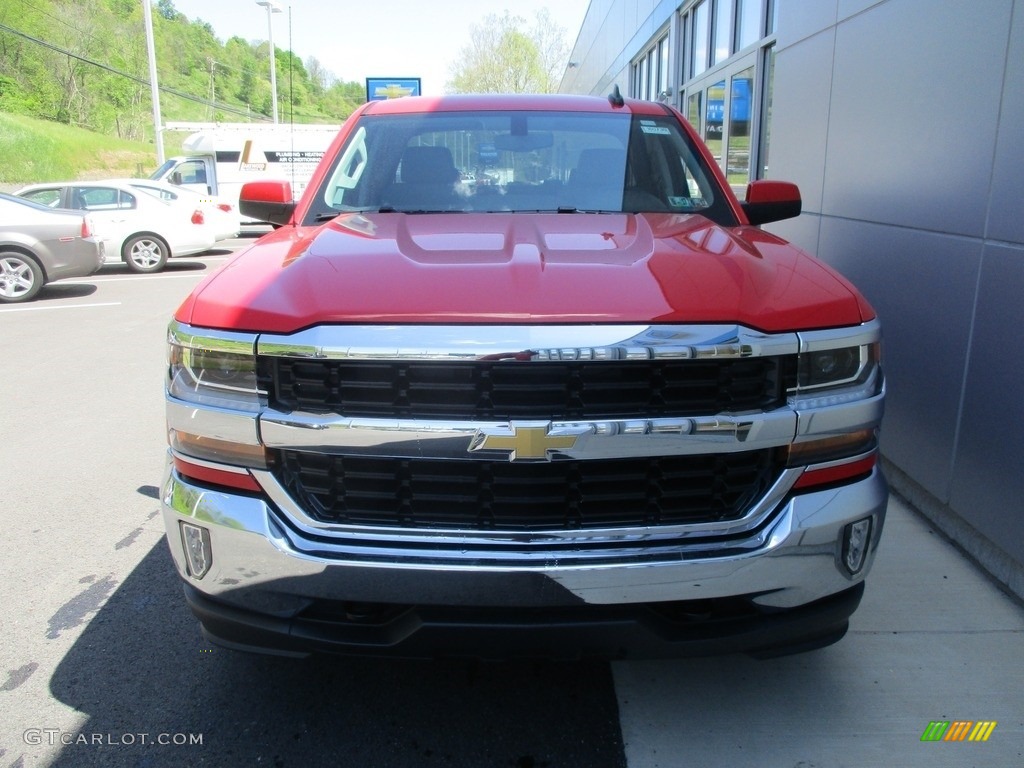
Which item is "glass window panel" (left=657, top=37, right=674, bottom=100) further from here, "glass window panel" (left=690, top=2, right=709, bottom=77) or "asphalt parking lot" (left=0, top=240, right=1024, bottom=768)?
"asphalt parking lot" (left=0, top=240, right=1024, bottom=768)

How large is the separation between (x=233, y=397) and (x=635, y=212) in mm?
1825

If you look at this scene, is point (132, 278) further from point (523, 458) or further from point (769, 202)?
point (523, 458)

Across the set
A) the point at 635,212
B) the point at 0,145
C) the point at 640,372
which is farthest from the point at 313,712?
the point at 0,145

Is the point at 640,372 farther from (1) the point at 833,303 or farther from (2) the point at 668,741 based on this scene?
(2) the point at 668,741

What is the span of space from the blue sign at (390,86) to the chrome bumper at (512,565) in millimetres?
28252

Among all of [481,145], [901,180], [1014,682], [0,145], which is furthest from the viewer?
[0,145]

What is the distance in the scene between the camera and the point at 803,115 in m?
6.36

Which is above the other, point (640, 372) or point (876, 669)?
point (640, 372)

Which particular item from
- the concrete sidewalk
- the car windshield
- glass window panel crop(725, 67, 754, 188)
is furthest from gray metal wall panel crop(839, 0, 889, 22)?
the concrete sidewalk

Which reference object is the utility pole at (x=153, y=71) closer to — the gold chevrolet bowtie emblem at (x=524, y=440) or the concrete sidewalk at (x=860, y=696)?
the concrete sidewalk at (x=860, y=696)

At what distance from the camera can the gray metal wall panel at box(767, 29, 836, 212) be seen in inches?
232

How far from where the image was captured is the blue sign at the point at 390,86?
28.9m

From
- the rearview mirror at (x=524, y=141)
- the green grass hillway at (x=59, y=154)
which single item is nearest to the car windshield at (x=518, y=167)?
the rearview mirror at (x=524, y=141)

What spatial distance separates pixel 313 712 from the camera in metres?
2.71
